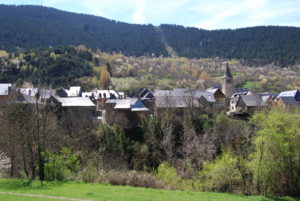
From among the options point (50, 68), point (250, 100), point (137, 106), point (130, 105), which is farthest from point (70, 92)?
point (250, 100)

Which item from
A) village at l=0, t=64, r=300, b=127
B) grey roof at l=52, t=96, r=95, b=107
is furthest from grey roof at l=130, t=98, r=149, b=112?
grey roof at l=52, t=96, r=95, b=107

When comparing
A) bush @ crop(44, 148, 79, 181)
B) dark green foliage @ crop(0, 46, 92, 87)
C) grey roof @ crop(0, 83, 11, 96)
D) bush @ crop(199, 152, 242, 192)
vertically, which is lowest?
bush @ crop(199, 152, 242, 192)

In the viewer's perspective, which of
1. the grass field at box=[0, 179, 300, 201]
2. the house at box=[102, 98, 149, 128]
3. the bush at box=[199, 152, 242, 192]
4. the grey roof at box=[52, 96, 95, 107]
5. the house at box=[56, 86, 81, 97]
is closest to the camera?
the grass field at box=[0, 179, 300, 201]

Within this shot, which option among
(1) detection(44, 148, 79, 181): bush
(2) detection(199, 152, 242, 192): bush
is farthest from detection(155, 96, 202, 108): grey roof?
(1) detection(44, 148, 79, 181): bush

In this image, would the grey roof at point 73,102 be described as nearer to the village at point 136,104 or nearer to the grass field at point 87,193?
the village at point 136,104

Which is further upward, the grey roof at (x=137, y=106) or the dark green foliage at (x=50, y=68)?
the dark green foliage at (x=50, y=68)

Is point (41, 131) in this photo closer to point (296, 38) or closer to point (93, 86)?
point (93, 86)

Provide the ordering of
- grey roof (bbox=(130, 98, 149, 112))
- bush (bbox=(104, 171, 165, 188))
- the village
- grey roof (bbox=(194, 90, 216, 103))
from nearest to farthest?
bush (bbox=(104, 171, 165, 188)), the village, grey roof (bbox=(130, 98, 149, 112)), grey roof (bbox=(194, 90, 216, 103))

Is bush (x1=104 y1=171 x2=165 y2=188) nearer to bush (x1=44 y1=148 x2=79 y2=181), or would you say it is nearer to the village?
bush (x1=44 y1=148 x2=79 y2=181)

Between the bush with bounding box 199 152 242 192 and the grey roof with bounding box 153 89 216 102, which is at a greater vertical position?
the grey roof with bounding box 153 89 216 102

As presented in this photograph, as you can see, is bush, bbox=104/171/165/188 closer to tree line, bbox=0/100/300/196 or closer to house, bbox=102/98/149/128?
tree line, bbox=0/100/300/196

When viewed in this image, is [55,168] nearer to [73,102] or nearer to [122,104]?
[122,104]

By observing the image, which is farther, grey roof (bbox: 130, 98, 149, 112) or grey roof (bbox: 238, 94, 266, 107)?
grey roof (bbox: 238, 94, 266, 107)

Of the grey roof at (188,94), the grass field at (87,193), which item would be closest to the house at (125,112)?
the grey roof at (188,94)
